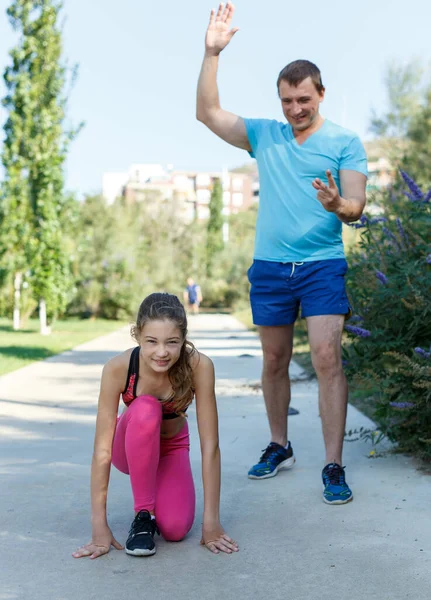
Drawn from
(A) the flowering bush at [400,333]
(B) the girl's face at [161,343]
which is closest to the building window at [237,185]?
(A) the flowering bush at [400,333]

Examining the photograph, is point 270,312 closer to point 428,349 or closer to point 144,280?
point 428,349

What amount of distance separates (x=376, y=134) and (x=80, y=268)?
10.8 meters

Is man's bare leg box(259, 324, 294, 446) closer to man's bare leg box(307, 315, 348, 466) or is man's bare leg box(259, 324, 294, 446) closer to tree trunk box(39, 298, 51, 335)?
man's bare leg box(307, 315, 348, 466)

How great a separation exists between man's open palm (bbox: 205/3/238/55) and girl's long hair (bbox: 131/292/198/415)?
5.24ft

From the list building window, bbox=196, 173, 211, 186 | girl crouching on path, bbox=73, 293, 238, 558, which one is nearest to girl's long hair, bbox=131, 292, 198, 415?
girl crouching on path, bbox=73, 293, 238, 558

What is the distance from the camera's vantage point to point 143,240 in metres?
32.2

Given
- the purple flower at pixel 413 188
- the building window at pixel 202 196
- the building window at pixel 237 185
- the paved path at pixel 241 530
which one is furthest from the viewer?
the building window at pixel 237 185

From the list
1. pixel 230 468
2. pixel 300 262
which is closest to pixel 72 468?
pixel 230 468

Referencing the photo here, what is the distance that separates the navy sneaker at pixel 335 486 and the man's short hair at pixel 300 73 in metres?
1.93

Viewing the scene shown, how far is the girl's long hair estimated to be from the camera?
345 cm

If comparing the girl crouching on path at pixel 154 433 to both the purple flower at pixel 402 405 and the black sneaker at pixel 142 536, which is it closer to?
the black sneaker at pixel 142 536

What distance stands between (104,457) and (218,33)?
236cm

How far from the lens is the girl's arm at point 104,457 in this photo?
10.8ft

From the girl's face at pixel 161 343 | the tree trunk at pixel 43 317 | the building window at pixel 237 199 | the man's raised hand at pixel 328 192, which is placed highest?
the building window at pixel 237 199
